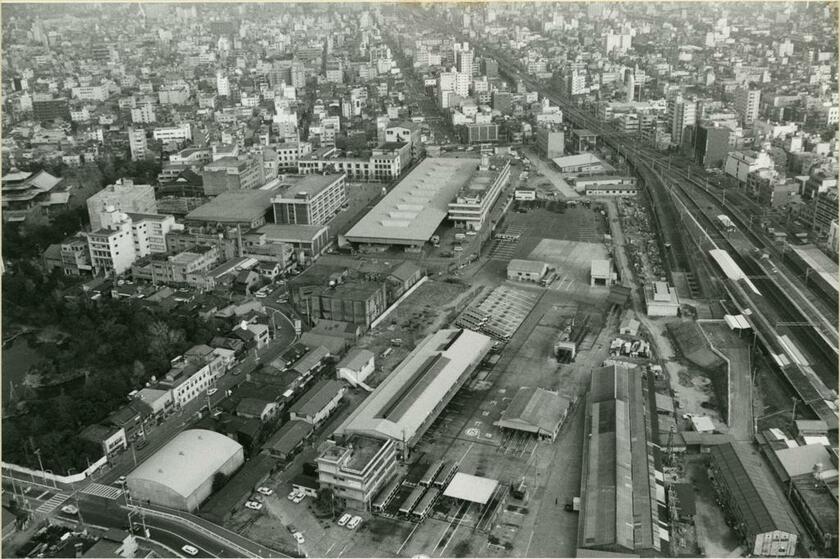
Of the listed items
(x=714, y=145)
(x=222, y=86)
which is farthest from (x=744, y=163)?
(x=222, y=86)

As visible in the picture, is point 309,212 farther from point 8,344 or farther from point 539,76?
point 539,76

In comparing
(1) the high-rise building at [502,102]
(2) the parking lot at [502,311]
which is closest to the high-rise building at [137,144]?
(1) the high-rise building at [502,102]

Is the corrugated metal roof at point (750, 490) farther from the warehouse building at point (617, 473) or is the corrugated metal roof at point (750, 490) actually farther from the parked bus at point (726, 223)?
the parked bus at point (726, 223)

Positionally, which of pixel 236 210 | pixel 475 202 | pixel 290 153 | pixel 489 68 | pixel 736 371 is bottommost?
pixel 736 371

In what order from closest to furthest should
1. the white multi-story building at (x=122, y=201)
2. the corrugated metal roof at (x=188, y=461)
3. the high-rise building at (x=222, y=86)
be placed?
1. the corrugated metal roof at (x=188, y=461)
2. the white multi-story building at (x=122, y=201)
3. the high-rise building at (x=222, y=86)

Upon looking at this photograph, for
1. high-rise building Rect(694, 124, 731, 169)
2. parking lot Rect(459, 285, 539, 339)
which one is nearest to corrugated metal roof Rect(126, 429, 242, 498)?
parking lot Rect(459, 285, 539, 339)

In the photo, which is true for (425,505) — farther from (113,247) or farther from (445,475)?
(113,247)
